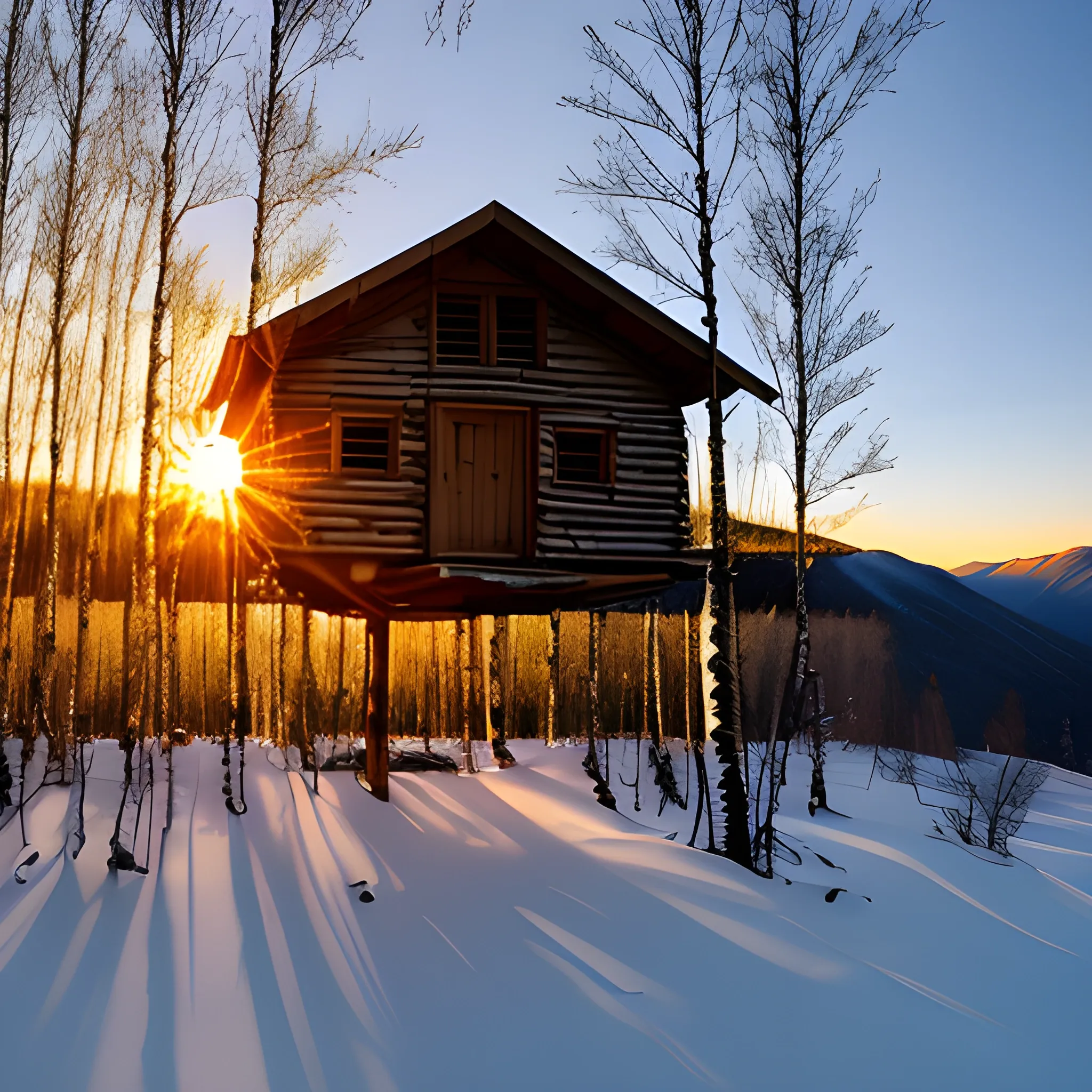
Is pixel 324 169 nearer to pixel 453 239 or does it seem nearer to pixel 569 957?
pixel 453 239

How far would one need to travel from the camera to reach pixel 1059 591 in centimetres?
5119

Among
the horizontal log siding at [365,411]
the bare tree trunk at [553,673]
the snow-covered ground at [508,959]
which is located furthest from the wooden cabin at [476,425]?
the bare tree trunk at [553,673]

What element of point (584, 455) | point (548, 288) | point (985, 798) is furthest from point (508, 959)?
point (985, 798)

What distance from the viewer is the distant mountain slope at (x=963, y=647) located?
32312 millimetres

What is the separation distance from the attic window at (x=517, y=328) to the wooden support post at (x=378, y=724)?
4426 millimetres

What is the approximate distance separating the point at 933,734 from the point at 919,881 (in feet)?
46.3

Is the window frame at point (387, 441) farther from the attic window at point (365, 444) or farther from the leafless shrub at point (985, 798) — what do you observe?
the leafless shrub at point (985, 798)

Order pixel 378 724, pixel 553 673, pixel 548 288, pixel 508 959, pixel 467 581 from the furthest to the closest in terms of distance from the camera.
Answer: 1. pixel 553 673
2. pixel 378 724
3. pixel 548 288
4. pixel 467 581
5. pixel 508 959

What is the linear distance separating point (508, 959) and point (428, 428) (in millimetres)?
6317

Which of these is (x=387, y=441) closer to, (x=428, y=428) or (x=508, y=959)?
(x=428, y=428)

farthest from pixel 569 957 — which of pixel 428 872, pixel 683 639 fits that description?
pixel 683 639

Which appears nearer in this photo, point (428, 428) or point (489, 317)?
point (428, 428)

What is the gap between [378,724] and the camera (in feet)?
40.8

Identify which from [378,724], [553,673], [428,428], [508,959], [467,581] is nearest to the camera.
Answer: [508,959]
